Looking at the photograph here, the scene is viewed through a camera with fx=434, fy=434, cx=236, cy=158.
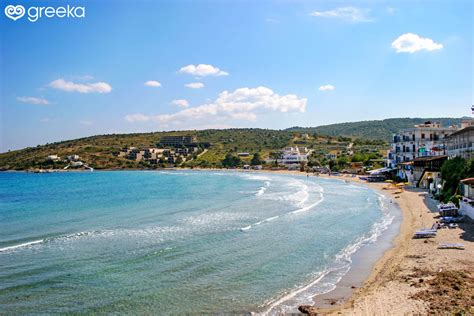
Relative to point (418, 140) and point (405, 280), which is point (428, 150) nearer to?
point (418, 140)

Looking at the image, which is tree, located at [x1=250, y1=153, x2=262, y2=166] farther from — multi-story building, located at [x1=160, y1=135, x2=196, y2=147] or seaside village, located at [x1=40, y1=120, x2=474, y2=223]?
multi-story building, located at [x1=160, y1=135, x2=196, y2=147]

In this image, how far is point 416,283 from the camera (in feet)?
59.0

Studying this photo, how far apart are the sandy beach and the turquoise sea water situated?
1593mm

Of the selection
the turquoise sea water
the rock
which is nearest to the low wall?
the turquoise sea water

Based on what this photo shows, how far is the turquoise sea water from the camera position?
17.6 m

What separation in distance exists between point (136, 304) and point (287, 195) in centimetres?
4070

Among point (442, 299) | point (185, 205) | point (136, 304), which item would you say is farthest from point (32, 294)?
point (185, 205)

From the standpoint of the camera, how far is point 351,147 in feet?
487

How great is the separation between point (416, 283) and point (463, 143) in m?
31.7

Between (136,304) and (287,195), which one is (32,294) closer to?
(136,304)

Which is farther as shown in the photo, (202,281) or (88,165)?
(88,165)

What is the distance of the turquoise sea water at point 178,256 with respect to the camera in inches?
691

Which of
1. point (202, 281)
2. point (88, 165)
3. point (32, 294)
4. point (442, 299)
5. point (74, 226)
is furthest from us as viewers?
point (88, 165)

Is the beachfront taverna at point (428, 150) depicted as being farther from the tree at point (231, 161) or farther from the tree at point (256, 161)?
the tree at point (231, 161)
